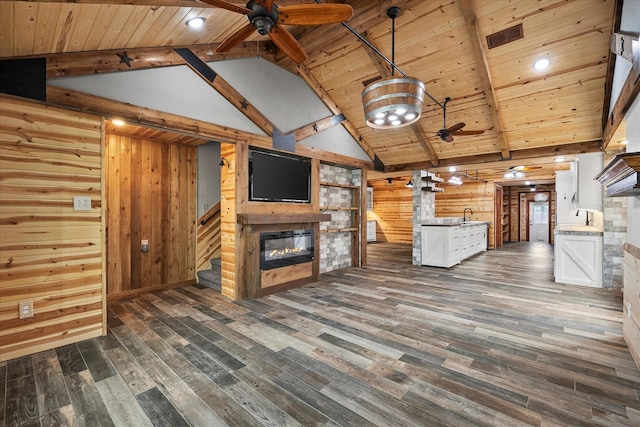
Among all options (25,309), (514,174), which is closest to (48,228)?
(25,309)

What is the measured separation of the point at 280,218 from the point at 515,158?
477 cm

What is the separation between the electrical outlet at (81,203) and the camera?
2.79 metres

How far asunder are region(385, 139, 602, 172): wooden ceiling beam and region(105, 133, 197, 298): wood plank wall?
15.4 feet

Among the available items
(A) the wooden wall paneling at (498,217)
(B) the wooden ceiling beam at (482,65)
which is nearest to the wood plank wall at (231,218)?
(B) the wooden ceiling beam at (482,65)

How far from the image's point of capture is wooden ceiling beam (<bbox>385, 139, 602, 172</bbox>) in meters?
5.05

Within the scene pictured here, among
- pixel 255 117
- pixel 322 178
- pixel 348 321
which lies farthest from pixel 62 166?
pixel 322 178

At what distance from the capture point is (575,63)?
3.85 meters

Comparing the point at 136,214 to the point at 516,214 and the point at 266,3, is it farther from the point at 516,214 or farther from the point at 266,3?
the point at 516,214

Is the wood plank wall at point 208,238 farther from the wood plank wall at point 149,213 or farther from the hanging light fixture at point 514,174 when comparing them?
the hanging light fixture at point 514,174

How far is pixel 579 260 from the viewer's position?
4.83 meters

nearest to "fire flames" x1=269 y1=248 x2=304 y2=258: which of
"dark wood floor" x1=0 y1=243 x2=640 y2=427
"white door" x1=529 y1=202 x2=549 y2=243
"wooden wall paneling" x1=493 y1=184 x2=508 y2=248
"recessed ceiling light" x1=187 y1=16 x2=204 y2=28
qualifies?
"dark wood floor" x1=0 y1=243 x2=640 y2=427

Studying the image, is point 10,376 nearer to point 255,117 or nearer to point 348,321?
point 348,321

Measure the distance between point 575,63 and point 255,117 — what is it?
442cm

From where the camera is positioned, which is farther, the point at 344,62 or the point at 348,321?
the point at 344,62
